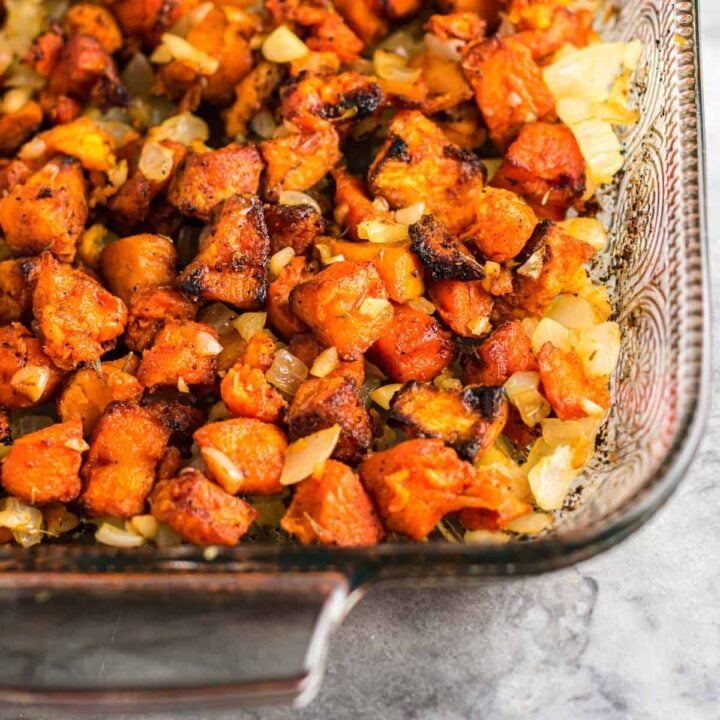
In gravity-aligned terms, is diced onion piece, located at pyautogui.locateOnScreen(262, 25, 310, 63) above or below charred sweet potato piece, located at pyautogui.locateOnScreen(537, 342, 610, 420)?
above

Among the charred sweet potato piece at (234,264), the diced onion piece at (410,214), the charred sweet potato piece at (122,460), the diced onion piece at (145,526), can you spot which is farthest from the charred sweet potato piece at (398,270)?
the diced onion piece at (145,526)

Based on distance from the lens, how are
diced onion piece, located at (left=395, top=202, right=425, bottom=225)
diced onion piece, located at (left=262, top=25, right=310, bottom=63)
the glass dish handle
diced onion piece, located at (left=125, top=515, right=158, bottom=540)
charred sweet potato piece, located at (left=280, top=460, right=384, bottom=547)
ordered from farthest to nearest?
diced onion piece, located at (left=262, top=25, right=310, bottom=63)
diced onion piece, located at (left=395, top=202, right=425, bottom=225)
diced onion piece, located at (left=125, top=515, right=158, bottom=540)
charred sweet potato piece, located at (left=280, top=460, right=384, bottom=547)
the glass dish handle

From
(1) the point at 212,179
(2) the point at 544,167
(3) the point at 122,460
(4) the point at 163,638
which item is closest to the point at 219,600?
(4) the point at 163,638

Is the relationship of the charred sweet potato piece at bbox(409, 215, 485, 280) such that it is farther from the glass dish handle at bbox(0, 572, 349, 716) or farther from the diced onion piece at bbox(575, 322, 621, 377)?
the glass dish handle at bbox(0, 572, 349, 716)

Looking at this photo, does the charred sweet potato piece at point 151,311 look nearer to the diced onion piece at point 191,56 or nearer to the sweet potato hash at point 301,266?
the sweet potato hash at point 301,266

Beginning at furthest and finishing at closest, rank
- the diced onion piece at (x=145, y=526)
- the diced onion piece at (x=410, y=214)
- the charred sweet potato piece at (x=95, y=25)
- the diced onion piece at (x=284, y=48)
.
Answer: the charred sweet potato piece at (x=95, y=25) → the diced onion piece at (x=284, y=48) → the diced onion piece at (x=410, y=214) → the diced onion piece at (x=145, y=526)

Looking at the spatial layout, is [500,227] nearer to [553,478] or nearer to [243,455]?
[553,478]

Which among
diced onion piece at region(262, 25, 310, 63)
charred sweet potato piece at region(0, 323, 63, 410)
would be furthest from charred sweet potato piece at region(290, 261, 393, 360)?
diced onion piece at region(262, 25, 310, 63)

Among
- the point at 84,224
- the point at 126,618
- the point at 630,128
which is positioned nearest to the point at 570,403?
the point at 630,128
